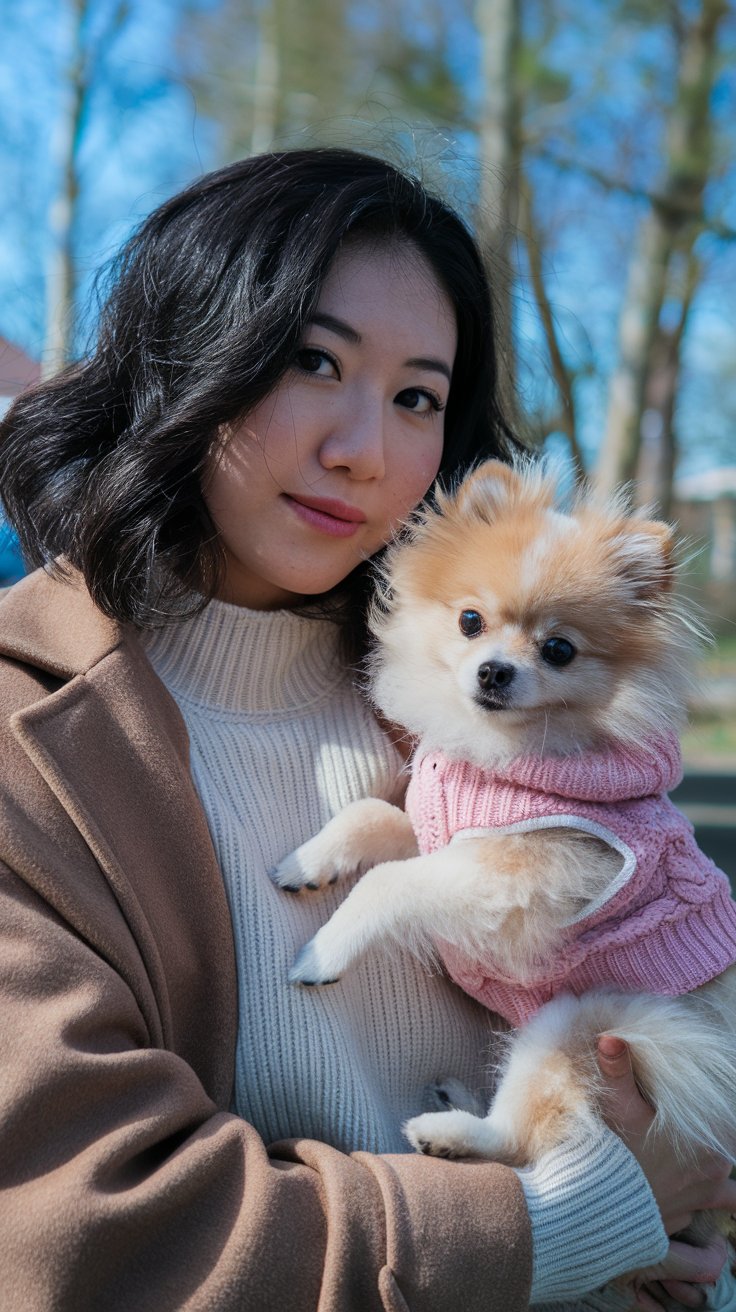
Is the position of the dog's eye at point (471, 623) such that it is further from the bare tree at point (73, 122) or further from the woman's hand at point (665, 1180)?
the bare tree at point (73, 122)

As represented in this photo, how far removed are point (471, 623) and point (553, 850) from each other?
18.8 inches

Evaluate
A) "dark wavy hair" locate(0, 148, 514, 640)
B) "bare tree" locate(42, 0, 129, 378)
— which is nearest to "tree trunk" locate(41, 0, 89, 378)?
"bare tree" locate(42, 0, 129, 378)

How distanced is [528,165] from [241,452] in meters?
7.48

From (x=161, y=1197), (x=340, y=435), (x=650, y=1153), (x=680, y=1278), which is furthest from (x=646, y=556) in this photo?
(x=161, y=1197)

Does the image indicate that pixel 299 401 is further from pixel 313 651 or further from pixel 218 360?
pixel 313 651

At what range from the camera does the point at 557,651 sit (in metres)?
2.01

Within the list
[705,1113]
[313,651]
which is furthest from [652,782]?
[313,651]

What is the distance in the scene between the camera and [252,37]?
13.4 metres

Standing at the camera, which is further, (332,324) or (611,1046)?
(332,324)

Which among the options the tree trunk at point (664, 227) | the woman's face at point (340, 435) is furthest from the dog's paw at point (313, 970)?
the tree trunk at point (664, 227)

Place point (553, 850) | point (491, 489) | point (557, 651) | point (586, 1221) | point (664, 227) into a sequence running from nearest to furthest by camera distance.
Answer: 1. point (586, 1221)
2. point (553, 850)
3. point (557, 651)
4. point (491, 489)
5. point (664, 227)

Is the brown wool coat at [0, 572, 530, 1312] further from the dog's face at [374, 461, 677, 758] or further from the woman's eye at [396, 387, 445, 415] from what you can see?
the woman's eye at [396, 387, 445, 415]

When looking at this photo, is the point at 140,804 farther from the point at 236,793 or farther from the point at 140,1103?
the point at 140,1103

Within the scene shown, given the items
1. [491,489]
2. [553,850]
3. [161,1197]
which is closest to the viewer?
[161,1197]
